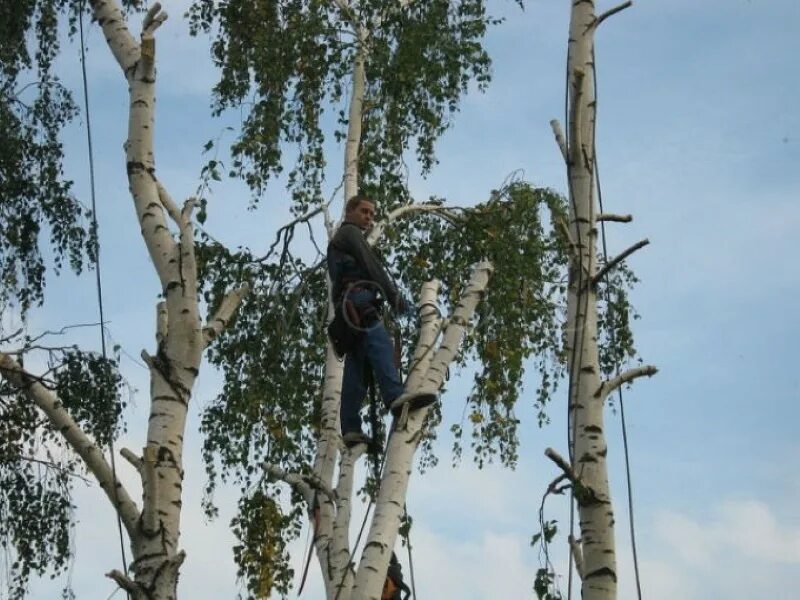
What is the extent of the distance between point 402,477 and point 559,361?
5.78 metres

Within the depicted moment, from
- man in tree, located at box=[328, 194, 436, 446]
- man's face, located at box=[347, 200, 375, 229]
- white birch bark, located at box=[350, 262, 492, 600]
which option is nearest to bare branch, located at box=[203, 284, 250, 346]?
man in tree, located at box=[328, 194, 436, 446]

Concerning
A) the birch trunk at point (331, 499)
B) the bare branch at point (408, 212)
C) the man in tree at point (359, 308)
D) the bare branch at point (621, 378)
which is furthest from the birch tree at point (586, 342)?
the bare branch at point (408, 212)

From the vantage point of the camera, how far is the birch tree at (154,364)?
7.32 meters

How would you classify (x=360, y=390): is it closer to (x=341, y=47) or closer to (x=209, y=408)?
(x=209, y=408)

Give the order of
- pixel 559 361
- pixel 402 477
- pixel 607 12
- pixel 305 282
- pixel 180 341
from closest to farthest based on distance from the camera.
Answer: pixel 402 477, pixel 607 12, pixel 180 341, pixel 305 282, pixel 559 361

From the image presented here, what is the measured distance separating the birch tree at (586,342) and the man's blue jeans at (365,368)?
84 centimetres

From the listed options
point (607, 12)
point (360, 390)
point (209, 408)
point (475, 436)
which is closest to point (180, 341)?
point (360, 390)

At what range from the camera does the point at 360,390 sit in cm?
744

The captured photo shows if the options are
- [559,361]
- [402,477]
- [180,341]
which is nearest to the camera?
[402,477]

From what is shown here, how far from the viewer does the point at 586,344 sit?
22.1 ft

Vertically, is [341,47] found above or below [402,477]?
above

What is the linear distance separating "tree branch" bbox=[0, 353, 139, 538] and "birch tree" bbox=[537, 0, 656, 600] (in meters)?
2.12

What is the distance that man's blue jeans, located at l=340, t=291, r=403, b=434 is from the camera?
700 centimetres

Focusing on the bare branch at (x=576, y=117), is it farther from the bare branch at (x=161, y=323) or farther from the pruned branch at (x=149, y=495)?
the pruned branch at (x=149, y=495)
